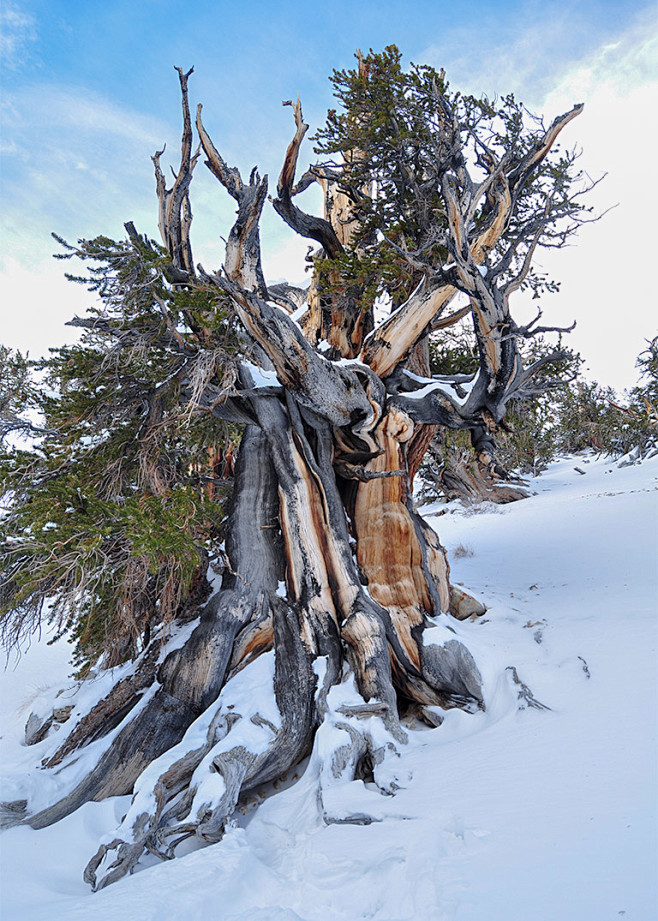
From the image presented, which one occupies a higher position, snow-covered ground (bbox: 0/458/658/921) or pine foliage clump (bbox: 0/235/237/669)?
pine foliage clump (bbox: 0/235/237/669)

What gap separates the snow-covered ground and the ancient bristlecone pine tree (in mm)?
240

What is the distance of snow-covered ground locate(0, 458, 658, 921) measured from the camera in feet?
5.91

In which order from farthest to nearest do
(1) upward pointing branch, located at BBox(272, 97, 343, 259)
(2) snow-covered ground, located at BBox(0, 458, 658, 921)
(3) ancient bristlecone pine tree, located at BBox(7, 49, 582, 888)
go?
(1) upward pointing branch, located at BBox(272, 97, 343, 259) < (3) ancient bristlecone pine tree, located at BBox(7, 49, 582, 888) < (2) snow-covered ground, located at BBox(0, 458, 658, 921)

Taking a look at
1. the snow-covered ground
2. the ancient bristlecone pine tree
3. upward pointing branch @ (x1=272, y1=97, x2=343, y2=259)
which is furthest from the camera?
upward pointing branch @ (x1=272, y1=97, x2=343, y2=259)

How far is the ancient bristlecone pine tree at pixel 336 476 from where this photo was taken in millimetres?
3418

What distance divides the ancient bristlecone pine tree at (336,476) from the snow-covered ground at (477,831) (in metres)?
0.24

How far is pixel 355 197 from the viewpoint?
6.66 m

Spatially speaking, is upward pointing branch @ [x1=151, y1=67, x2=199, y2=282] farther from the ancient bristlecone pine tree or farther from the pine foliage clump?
the pine foliage clump

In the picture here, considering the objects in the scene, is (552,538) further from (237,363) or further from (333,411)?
(237,363)

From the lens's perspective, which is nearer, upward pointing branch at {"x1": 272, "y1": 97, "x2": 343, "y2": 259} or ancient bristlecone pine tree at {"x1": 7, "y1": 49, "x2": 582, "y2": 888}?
ancient bristlecone pine tree at {"x1": 7, "y1": 49, "x2": 582, "y2": 888}

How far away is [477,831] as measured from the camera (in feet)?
7.07

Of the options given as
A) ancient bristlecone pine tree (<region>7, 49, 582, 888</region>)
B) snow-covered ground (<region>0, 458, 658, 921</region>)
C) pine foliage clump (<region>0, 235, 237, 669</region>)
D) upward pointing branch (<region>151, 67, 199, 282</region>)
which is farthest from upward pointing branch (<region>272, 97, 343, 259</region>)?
snow-covered ground (<region>0, 458, 658, 921</region>)

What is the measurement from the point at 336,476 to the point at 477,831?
4.02 meters

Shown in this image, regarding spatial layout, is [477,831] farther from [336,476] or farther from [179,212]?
[179,212]
